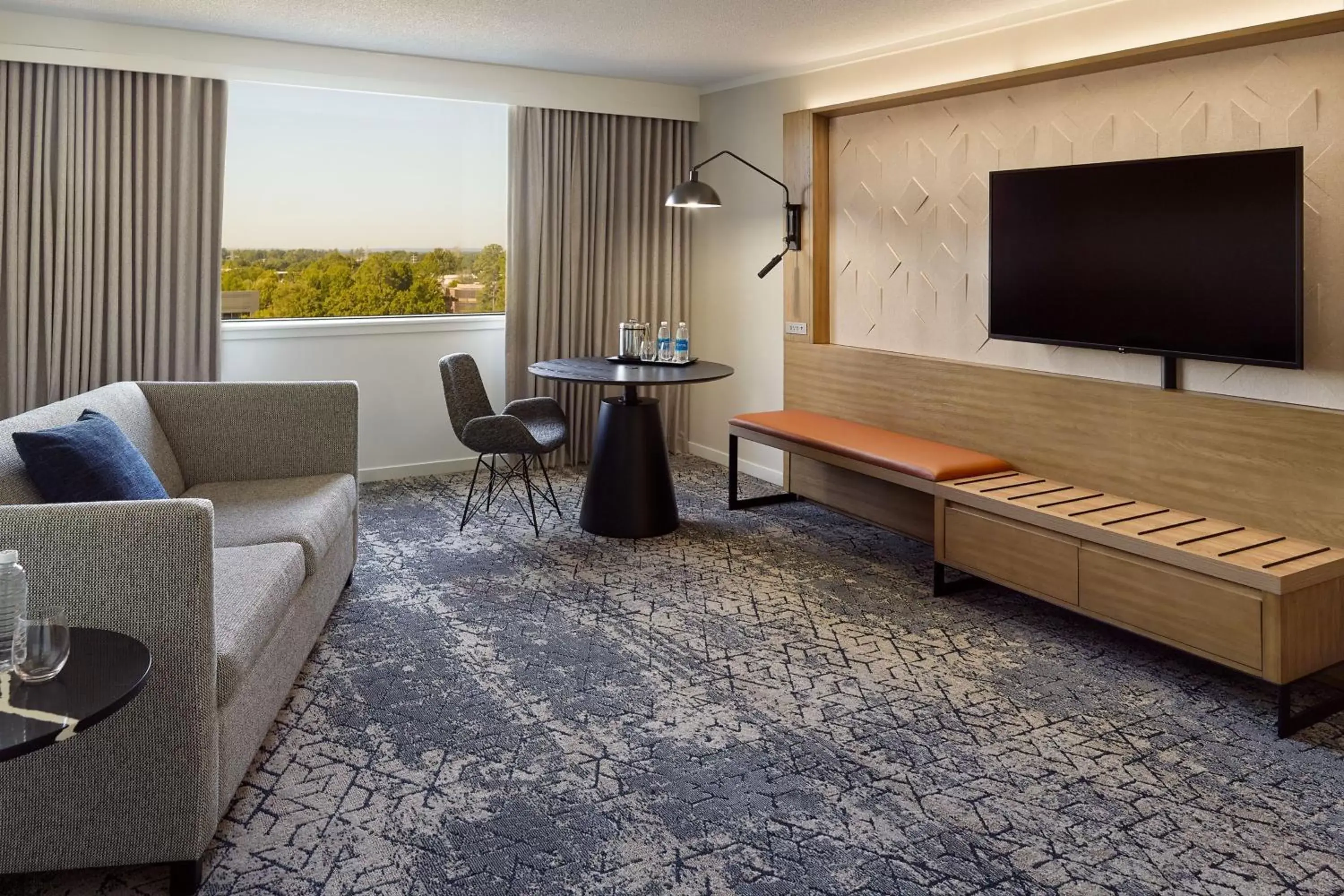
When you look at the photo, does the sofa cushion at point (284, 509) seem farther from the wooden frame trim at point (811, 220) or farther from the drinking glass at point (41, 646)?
the wooden frame trim at point (811, 220)

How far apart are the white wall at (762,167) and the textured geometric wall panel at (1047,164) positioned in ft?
0.46

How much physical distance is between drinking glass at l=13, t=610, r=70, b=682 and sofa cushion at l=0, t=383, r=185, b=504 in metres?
0.98

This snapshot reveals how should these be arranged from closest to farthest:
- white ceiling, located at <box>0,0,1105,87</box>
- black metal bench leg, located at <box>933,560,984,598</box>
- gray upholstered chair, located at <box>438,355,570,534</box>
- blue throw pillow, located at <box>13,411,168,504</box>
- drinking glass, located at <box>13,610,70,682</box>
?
1. drinking glass, located at <box>13,610,70,682</box>
2. blue throw pillow, located at <box>13,411,168,504</box>
3. black metal bench leg, located at <box>933,560,984,598</box>
4. white ceiling, located at <box>0,0,1105,87</box>
5. gray upholstered chair, located at <box>438,355,570,534</box>

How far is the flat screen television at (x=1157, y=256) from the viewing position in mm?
3311

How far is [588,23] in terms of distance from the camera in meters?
4.75

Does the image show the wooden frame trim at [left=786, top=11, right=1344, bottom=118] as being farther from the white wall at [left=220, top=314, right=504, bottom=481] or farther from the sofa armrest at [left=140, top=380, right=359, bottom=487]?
the sofa armrest at [left=140, top=380, right=359, bottom=487]

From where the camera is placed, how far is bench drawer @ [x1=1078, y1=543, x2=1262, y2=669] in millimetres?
2984

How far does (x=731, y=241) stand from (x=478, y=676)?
3822 mm

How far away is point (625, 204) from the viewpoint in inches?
257

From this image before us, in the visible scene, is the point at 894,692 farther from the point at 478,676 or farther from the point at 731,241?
the point at 731,241

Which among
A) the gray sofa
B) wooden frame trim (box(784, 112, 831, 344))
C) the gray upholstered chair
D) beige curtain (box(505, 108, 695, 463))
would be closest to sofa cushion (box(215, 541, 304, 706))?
the gray sofa

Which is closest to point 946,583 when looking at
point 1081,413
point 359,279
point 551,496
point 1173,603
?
point 1081,413

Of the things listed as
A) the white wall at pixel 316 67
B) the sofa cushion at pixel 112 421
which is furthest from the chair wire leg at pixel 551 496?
the white wall at pixel 316 67

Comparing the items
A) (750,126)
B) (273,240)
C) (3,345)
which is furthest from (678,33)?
(3,345)
